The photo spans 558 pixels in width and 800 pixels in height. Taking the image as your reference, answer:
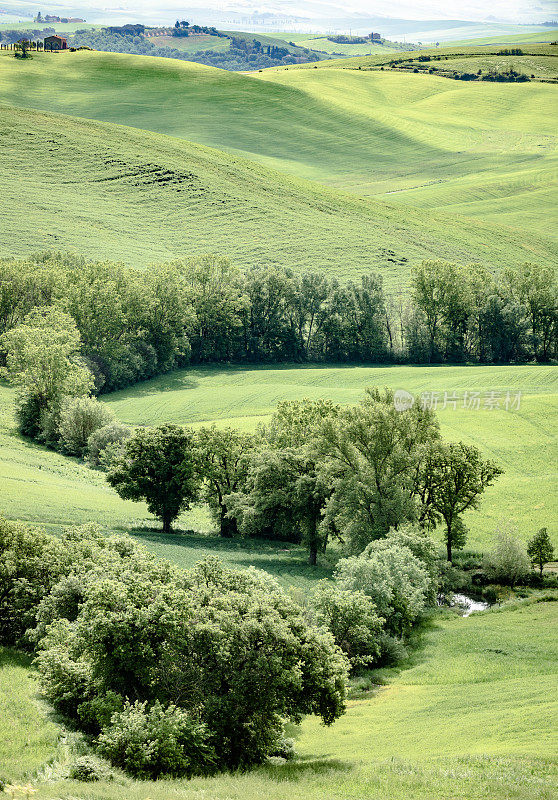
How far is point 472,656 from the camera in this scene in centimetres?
3931

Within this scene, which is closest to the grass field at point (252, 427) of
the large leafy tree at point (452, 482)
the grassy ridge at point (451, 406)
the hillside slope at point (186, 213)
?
the grassy ridge at point (451, 406)

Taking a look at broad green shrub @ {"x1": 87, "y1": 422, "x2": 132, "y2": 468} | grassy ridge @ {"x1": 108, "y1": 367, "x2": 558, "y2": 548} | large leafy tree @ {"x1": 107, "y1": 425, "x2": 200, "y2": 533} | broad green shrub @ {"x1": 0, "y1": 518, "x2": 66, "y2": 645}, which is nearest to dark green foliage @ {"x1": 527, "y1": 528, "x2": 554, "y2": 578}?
grassy ridge @ {"x1": 108, "y1": 367, "x2": 558, "y2": 548}

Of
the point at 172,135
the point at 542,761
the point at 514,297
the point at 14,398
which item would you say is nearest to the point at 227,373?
the point at 14,398

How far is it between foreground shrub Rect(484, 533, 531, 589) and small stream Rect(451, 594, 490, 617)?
212 cm

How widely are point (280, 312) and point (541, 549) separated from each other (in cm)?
6408

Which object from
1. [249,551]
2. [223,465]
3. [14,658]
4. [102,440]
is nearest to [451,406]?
[223,465]

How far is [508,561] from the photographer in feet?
161

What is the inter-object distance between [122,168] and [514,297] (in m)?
87.1

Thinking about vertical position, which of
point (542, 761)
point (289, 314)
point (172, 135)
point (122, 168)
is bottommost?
point (542, 761)

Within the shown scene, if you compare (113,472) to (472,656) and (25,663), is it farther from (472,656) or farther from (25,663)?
(472,656)

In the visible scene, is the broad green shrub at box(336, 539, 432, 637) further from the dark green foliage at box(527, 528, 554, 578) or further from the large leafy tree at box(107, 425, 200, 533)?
the large leafy tree at box(107, 425, 200, 533)

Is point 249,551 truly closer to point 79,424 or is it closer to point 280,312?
point 79,424

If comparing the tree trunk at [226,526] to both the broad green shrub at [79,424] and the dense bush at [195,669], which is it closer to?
the broad green shrub at [79,424]

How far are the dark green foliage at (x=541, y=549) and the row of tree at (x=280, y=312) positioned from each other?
2203 inches
